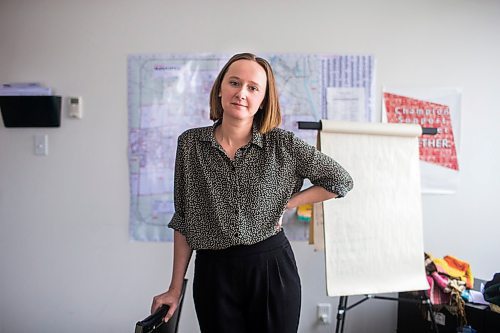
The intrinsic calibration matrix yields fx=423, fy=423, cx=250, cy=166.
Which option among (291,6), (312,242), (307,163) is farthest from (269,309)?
(291,6)

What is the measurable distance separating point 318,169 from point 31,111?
5.81 feet

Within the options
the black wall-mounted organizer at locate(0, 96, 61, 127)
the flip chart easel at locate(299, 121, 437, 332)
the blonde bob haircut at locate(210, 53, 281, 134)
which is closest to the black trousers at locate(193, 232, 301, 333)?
the blonde bob haircut at locate(210, 53, 281, 134)

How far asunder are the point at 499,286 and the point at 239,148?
55.1 inches

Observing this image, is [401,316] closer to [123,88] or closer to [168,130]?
[168,130]

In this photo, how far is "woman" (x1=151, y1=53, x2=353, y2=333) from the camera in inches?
46.8

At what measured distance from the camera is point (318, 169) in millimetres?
1296

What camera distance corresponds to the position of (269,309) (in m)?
1.19

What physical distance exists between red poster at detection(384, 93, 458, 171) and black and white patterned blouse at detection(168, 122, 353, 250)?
3.93 ft

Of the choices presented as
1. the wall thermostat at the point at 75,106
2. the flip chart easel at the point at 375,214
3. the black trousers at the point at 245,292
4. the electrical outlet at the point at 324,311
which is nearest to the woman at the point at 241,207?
the black trousers at the point at 245,292

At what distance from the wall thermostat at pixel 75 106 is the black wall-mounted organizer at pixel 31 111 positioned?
6cm

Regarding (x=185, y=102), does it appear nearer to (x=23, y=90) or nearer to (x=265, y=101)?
(x=23, y=90)

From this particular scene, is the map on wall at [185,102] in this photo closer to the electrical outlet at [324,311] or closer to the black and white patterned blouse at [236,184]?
the electrical outlet at [324,311]

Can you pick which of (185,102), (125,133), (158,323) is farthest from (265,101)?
(125,133)

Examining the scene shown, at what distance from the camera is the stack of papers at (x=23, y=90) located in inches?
→ 90.1
